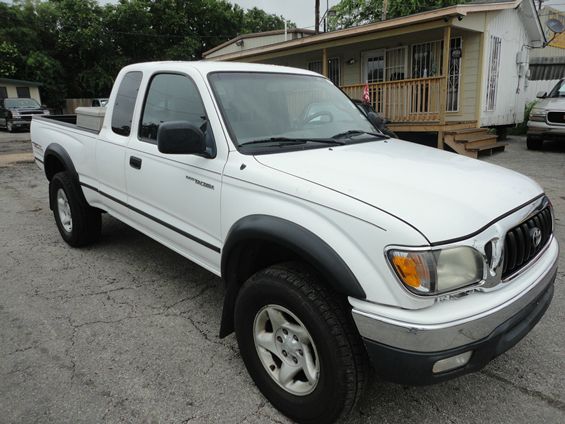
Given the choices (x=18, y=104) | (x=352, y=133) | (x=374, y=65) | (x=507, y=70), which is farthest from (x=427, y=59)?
(x=18, y=104)

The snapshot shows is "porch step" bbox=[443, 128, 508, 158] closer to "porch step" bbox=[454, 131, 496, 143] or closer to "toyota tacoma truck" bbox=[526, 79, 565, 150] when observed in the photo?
"porch step" bbox=[454, 131, 496, 143]

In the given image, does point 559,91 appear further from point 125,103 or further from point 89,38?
point 89,38

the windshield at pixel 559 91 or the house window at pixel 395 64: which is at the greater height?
the house window at pixel 395 64

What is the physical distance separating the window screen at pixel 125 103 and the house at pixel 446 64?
8.71 meters

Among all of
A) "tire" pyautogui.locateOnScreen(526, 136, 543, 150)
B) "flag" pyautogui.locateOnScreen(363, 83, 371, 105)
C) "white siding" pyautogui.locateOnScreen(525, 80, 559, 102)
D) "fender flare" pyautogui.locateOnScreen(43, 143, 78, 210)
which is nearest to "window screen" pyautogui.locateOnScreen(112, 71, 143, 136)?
"fender flare" pyautogui.locateOnScreen(43, 143, 78, 210)

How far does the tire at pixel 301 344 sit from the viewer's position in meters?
2.07

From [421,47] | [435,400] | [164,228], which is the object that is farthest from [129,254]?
[421,47]

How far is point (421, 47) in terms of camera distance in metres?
13.5

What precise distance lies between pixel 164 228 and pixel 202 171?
2.40 feet

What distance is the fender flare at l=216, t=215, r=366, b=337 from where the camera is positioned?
199 centimetres

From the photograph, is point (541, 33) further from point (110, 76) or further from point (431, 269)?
point (110, 76)

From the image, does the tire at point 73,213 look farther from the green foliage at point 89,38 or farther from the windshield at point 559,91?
the green foliage at point 89,38

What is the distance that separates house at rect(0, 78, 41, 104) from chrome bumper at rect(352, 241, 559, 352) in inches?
1327

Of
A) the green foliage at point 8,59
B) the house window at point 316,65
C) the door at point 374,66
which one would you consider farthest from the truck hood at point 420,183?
the green foliage at point 8,59
